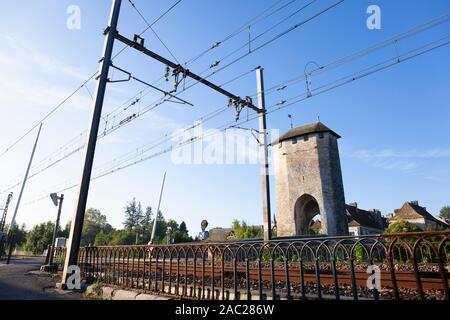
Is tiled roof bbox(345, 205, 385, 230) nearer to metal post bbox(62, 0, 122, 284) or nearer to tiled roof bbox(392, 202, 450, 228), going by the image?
tiled roof bbox(392, 202, 450, 228)

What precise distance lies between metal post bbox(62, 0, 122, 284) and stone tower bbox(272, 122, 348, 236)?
22.1 metres

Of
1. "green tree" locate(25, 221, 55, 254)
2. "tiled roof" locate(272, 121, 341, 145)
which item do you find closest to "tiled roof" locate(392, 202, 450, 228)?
→ "tiled roof" locate(272, 121, 341, 145)

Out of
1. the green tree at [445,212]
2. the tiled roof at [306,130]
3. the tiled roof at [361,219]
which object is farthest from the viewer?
the green tree at [445,212]

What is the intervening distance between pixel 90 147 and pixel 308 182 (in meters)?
23.0

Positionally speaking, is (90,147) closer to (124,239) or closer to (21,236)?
(124,239)

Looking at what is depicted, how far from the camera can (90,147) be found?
816 cm

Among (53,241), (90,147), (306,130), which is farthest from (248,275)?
(306,130)

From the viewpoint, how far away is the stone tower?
26.2 m

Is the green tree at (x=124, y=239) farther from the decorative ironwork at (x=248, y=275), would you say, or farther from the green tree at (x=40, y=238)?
the decorative ironwork at (x=248, y=275)

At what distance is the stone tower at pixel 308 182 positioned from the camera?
2620cm

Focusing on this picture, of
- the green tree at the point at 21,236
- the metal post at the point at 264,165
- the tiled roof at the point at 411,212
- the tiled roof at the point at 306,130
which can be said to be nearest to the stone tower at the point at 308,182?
the tiled roof at the point at 306,130

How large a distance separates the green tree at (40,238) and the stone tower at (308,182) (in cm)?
3607
